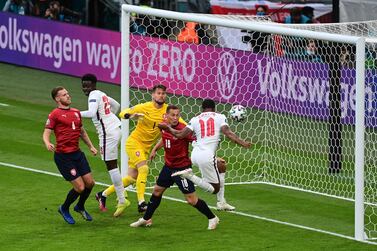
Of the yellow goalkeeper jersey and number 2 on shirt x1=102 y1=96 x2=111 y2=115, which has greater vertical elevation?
number 2 on shirt x1=102 y1=96 x2=111 y2=115

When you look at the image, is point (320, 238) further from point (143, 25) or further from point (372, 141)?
point (143, 25)

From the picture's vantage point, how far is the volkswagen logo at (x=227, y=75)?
2611 centimetres

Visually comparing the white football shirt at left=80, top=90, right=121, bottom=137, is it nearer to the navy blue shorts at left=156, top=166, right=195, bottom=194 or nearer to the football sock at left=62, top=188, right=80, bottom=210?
the football sock at left=62, top=188, right=80, bottom=210

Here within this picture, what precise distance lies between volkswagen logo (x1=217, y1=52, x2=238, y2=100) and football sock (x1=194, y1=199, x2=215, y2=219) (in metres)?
6.72

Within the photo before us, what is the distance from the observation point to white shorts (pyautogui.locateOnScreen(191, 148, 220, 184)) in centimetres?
2023

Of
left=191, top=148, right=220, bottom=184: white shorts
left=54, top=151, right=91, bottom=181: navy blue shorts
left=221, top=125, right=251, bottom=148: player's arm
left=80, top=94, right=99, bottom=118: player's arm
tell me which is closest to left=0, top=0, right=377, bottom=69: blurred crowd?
left=221, top=125, right=251, bottom=148: player's arm

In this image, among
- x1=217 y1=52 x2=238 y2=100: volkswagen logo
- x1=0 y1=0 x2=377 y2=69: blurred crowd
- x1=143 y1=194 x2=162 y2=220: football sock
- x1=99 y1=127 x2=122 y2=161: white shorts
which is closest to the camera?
x1=143 y1=194 x2=162 y2=220: football sock

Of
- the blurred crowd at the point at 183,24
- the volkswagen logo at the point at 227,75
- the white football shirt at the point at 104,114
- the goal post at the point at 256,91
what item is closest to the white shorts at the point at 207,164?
the white football shirt at the point at 104,114

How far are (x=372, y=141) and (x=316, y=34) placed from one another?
3.09 m

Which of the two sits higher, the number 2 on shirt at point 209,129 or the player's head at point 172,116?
the player's head at point 172,116

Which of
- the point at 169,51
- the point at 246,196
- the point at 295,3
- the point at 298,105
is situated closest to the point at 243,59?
the point at 169,51

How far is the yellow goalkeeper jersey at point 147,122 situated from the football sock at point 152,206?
1683 mm

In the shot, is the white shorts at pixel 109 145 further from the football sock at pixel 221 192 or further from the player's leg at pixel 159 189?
the football sock at pixel 221 192

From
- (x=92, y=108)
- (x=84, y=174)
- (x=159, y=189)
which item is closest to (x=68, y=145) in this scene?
(x=84, y=174)
